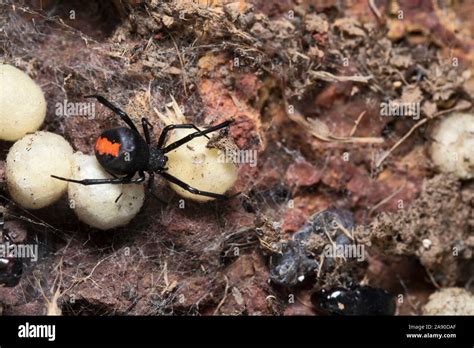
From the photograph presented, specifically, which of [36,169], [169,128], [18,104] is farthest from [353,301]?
[18,104]

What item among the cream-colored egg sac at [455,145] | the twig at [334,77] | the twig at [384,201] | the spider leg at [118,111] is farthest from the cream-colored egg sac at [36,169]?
the cream-colored egg sac at [455,145]

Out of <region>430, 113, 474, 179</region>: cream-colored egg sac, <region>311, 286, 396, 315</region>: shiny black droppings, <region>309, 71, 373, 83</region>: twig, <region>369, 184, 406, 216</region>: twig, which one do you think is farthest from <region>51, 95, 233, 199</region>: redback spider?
<region>430, 113, 474, 179</region>: cream-colored egg sac

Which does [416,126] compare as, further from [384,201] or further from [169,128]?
[169,128]

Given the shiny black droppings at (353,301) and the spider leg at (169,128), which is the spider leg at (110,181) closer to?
the spider leg at (169,128)

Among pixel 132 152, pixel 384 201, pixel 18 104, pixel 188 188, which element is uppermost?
pixel 18 104

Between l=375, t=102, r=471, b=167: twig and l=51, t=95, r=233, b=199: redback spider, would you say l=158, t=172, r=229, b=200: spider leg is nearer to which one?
l=51, t=95, r=233, b=199: redback spider

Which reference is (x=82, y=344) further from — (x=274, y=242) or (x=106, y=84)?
(x=106, y=84)
